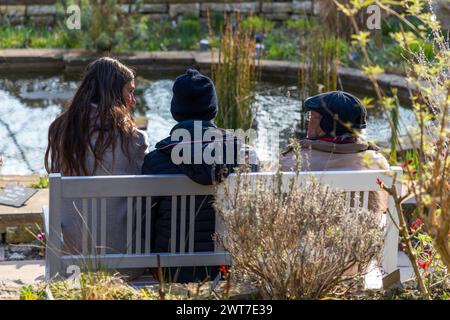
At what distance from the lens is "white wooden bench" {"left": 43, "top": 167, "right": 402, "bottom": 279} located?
9.90ft

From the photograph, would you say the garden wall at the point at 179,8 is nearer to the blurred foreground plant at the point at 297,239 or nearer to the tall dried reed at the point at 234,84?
the tall dried reed at the point at 234,84

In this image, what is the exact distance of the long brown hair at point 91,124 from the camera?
340 centimetres

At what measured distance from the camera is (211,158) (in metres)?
3.04

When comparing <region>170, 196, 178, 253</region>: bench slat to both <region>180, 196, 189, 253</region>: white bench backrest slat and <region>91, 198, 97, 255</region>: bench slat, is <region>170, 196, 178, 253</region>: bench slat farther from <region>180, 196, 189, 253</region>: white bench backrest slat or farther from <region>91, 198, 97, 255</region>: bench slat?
<region>91, 198, 97, 255</region>: bench slat

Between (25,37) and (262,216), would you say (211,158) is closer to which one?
(262,216)

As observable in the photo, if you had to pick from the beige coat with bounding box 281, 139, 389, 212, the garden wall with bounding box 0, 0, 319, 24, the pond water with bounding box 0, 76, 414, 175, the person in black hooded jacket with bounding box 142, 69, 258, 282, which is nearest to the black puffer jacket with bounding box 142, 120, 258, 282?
the person in black hooded jacket with bounding box 142, 69, 258, 282

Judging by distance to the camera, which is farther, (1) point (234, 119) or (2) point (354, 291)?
(1) point (234, 119)

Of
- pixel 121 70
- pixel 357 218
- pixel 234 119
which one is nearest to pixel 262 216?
pixel 357 218

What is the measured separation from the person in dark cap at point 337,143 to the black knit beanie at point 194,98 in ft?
1.19

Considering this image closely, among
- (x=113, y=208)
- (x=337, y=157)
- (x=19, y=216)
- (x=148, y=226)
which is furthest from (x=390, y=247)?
(x=19, y=216)

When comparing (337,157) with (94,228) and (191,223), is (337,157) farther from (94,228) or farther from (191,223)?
(94,228)

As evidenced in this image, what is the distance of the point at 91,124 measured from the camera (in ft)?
11.3

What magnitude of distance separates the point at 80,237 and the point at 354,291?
1.02 m

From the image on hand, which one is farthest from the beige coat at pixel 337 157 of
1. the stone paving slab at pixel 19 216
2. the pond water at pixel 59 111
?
the pond water at pixel 59 111
